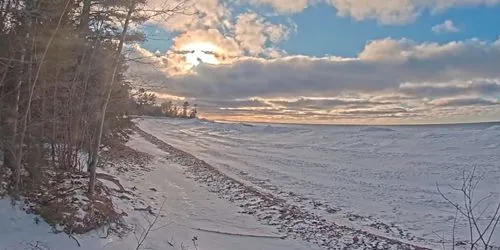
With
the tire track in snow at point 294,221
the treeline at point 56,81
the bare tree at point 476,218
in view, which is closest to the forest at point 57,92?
the treeline at point 56,81

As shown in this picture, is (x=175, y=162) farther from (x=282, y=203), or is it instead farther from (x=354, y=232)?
(x=354, y=232)

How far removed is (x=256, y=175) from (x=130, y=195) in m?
9.53

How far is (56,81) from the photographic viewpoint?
33.6ft

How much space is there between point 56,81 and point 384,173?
17134mm

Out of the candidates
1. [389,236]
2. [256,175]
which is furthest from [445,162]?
[389,236]

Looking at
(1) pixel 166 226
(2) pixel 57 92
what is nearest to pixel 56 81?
(2) pixel 57 92

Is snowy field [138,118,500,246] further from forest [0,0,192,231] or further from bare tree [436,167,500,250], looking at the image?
forest [0,0,192,231]

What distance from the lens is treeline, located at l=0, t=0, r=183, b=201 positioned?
8.71 metres

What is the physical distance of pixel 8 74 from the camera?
355 inches

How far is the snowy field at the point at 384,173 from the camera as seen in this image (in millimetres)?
13492

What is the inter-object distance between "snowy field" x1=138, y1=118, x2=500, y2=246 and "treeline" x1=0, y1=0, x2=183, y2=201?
7056 millimetres

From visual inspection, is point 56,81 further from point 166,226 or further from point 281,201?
point 281,201

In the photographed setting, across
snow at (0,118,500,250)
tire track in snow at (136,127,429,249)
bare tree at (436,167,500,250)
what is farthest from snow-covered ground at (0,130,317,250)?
bare tree at (436,167,500,250)

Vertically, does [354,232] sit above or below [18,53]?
below
